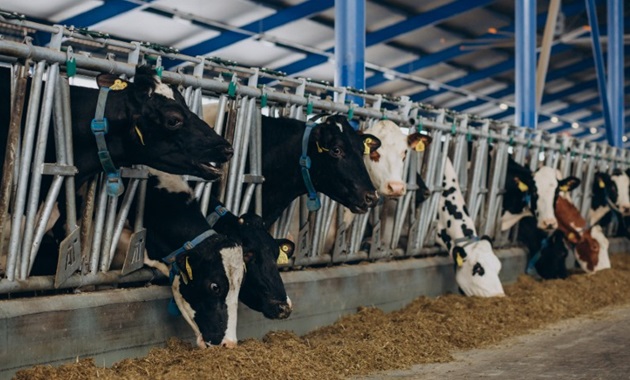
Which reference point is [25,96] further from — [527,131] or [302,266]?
[527,131]

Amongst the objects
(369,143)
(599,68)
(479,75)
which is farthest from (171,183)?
(479,75)

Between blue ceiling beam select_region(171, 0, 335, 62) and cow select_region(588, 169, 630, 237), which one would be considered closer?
cow select_region(588, 169, 630, 237)

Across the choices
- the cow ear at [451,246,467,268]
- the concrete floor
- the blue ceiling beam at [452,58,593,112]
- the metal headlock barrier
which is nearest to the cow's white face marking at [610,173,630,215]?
the metal headlock barrier

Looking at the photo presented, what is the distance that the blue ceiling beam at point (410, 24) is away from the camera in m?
23.3

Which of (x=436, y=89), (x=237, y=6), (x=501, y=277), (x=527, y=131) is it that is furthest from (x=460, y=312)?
(x=436, y=89)

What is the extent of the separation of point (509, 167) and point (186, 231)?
20.5ft

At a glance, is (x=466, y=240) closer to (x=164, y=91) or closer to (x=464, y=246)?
(x=464, y=246)

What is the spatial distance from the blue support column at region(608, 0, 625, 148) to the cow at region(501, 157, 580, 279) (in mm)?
8188

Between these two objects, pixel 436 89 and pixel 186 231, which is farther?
pixel 436 89

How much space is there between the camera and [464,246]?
29.9 ft

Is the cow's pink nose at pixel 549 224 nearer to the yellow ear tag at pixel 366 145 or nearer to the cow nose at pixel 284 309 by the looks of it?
the yellow ear tag at pixel 366 145

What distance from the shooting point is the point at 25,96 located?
5.18 metres

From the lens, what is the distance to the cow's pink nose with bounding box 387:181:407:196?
24.1ft

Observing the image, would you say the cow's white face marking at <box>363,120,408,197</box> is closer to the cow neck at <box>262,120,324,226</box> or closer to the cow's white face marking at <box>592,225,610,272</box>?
the cow neck at <box>262,120,324,226</box>
